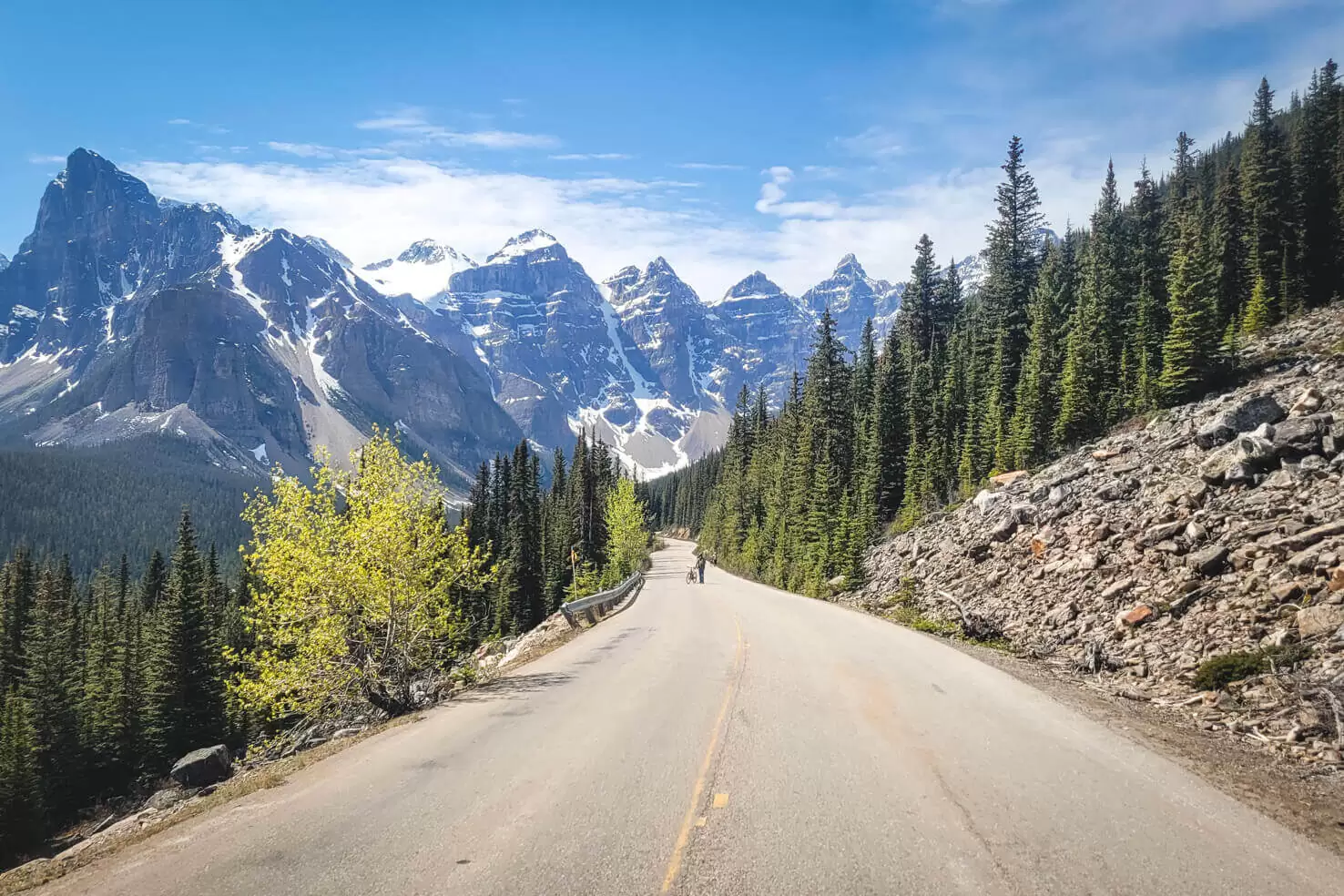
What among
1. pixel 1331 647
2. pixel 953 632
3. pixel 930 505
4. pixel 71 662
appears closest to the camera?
pixel 1331 647

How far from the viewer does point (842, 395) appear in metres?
53.8

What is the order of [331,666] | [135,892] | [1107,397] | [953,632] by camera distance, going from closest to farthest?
[135,892] → [331,666] → [953,632] → [1107,397]

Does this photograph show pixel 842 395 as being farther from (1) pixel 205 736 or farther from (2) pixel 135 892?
(2) pixel 135 892

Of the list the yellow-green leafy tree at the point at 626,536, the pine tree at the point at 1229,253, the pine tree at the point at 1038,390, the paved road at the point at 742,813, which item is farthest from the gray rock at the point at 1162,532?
the yellow-green leafy tree at the point at 626,536

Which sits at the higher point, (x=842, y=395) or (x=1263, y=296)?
(x=1263, y=296)

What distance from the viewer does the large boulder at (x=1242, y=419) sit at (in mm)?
16844

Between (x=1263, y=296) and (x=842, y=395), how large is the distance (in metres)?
25.9

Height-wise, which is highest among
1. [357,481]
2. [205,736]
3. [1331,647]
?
[357,481]

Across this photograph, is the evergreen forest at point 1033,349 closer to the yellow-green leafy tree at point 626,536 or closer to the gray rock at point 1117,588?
the yellow-green leafy tree at point 626,536

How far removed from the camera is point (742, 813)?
260 inches

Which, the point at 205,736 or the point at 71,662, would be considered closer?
the point at 205,736

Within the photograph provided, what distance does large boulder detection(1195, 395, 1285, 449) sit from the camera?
16844 mm

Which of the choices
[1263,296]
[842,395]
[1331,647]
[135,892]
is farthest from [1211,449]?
[842,395]

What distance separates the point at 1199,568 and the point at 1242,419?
6.35 m
